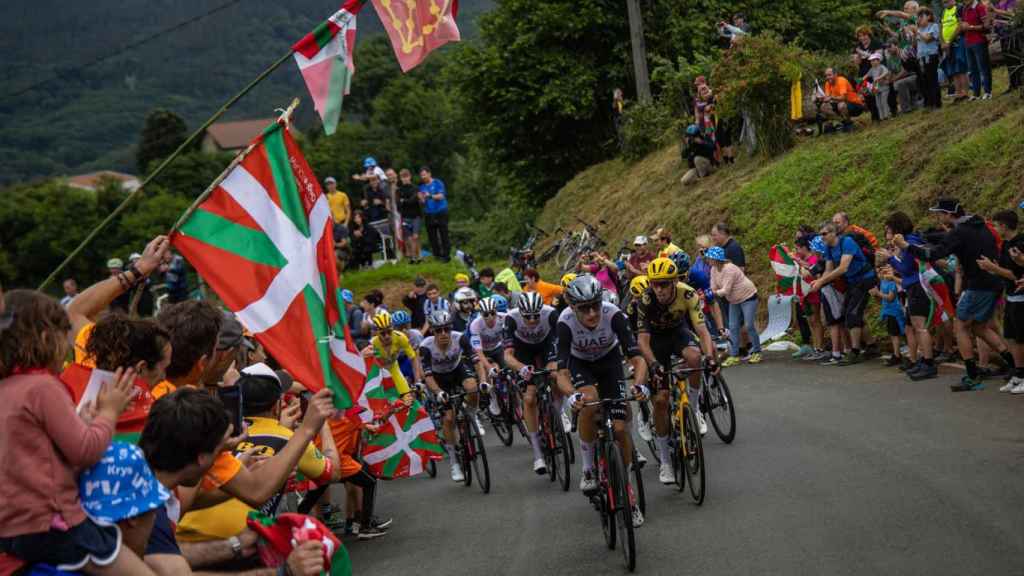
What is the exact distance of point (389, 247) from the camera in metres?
30.1

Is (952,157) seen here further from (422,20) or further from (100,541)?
(100,541)

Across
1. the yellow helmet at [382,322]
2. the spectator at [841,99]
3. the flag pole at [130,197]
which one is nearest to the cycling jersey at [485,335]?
the yellow helmet at [382,322]

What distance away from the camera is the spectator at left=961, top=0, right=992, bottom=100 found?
1769 centimetres

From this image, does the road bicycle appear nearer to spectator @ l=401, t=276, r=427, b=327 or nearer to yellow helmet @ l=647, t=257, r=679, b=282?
yellow helmet @ l=647, t=257, r=679, b=282

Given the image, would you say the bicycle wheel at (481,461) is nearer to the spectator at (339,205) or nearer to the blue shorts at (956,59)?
the blue shorts at (956,59)

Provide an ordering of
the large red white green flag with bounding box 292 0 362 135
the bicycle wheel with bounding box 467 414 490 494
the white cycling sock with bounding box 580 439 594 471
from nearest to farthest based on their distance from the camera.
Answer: the large red white green flag with bounding box 292 0 362 135
the white cycling sock with bounding box 580 439 594 471
the bicycle wheel with bounding box 467 414 490 494

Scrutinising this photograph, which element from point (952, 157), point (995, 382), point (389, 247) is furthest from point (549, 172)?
point (995, 382)

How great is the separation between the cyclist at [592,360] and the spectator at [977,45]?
416 inches

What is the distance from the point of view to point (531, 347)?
13422 millimetres

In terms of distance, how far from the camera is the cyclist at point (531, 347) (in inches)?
494

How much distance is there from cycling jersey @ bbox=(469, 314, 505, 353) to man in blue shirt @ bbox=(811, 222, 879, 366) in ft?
15.3

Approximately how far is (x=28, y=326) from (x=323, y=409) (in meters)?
1.36

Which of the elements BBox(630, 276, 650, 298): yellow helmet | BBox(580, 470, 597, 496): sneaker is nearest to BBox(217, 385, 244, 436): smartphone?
BBox(580, 470, 597, 496): sneaker

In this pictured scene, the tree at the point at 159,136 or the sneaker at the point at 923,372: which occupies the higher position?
the tree at the point at 159,136
